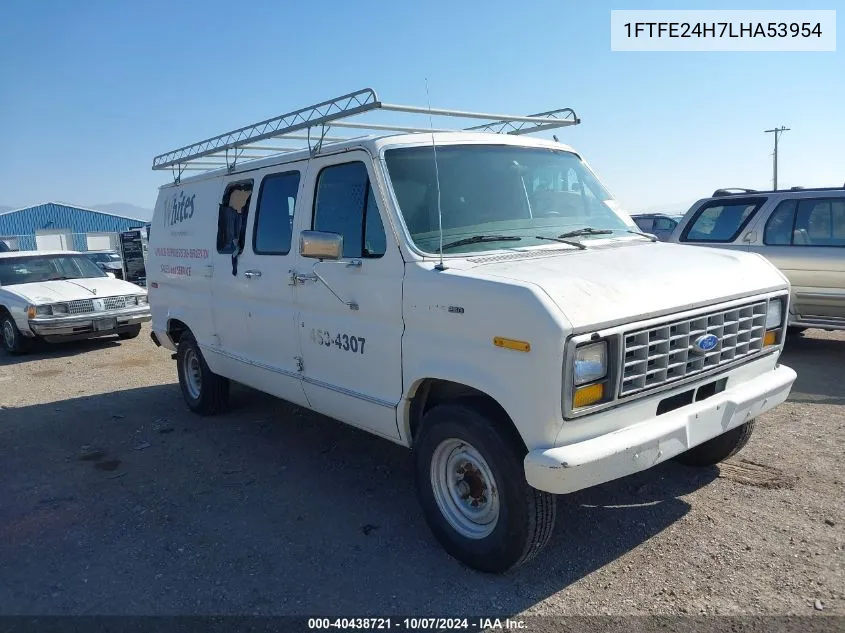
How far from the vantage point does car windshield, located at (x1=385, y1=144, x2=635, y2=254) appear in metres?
3.84

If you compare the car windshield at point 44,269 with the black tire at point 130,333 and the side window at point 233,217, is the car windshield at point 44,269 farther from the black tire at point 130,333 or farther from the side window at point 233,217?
the side window at point 233,217

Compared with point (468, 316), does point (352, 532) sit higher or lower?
lower

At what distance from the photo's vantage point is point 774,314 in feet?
12.7

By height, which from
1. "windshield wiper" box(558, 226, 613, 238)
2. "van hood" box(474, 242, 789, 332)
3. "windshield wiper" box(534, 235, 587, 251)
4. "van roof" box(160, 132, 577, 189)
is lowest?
"van hood" box(474, 242, 789, 332)

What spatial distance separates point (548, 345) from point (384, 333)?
4.10 feet

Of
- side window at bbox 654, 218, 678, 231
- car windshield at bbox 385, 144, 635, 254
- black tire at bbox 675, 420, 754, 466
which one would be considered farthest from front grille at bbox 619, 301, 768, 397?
side window at bbox 654, 218, 678, 231

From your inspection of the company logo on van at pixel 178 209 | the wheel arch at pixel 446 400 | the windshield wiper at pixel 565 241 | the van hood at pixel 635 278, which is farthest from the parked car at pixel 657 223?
the wheel arch at pixel 446 400

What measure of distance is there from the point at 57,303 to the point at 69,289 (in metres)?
0.60

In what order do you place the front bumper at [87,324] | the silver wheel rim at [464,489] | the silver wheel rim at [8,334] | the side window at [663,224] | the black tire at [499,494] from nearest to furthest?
the black tire at [499,494] < the silver wheel rim at [464,489] < the front bumper at [87,324] < the silver wheel rim at [8,334] < the side window at [663,224]

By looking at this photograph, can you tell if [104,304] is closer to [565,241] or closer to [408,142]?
[408,142]

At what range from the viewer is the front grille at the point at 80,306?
1048 cm

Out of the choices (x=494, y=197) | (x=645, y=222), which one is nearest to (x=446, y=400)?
(x=494, y=197)

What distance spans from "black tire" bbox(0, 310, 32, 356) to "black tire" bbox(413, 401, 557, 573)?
9.49m

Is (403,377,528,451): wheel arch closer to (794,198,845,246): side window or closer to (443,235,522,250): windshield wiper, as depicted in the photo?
(443,235,522,250): windshield wiper
